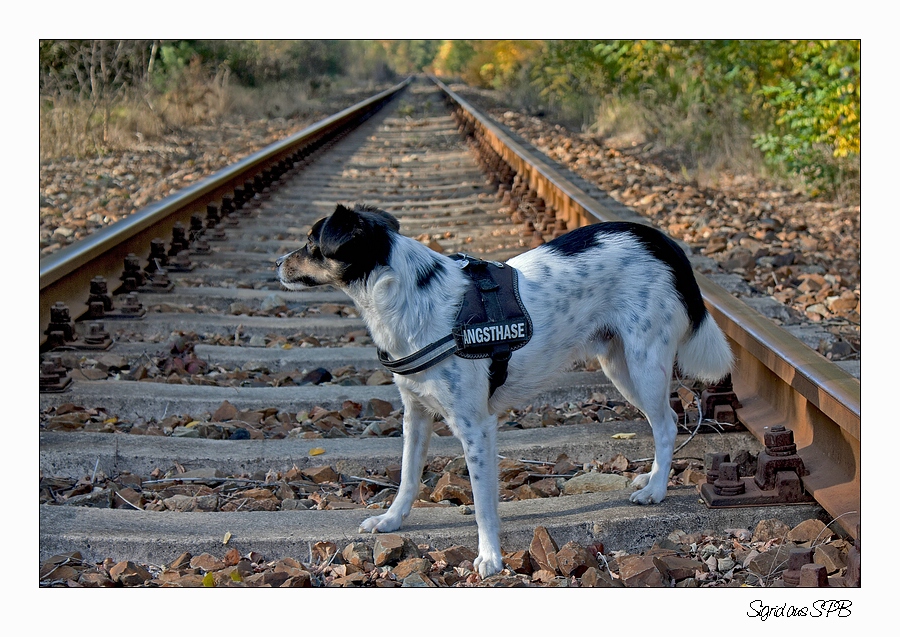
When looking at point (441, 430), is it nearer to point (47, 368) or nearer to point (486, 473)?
point (486, 473)

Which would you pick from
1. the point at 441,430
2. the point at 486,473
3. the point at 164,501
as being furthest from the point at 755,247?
the point at 164,501

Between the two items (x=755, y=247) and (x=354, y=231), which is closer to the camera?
(x=354, y=231)

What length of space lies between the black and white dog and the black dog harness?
0.10 feet

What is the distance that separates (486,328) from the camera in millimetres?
3389

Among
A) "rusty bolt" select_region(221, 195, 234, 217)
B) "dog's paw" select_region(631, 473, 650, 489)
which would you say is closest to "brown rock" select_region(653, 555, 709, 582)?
"dog's paw" select_region(631, 473, 650, 489)

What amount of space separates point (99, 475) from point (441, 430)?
57.7 inches

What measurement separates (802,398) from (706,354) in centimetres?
39

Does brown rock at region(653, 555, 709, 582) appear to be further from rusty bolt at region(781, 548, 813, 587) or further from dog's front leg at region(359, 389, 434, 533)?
dog's front leg at region(359, 389, 434, 533)

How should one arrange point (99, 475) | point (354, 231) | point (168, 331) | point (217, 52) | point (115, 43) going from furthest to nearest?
point (217, 52) → point (115, 43) → point (168, 331) → point (99, 475) → point (354, 231)

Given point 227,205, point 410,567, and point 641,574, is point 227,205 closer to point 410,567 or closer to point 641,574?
point 410,567

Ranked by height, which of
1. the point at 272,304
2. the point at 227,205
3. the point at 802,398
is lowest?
the point at 802,398

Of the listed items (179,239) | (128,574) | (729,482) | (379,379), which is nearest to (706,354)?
(729,482)

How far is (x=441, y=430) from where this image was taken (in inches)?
178

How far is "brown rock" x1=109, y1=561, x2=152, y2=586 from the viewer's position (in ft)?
10.2
